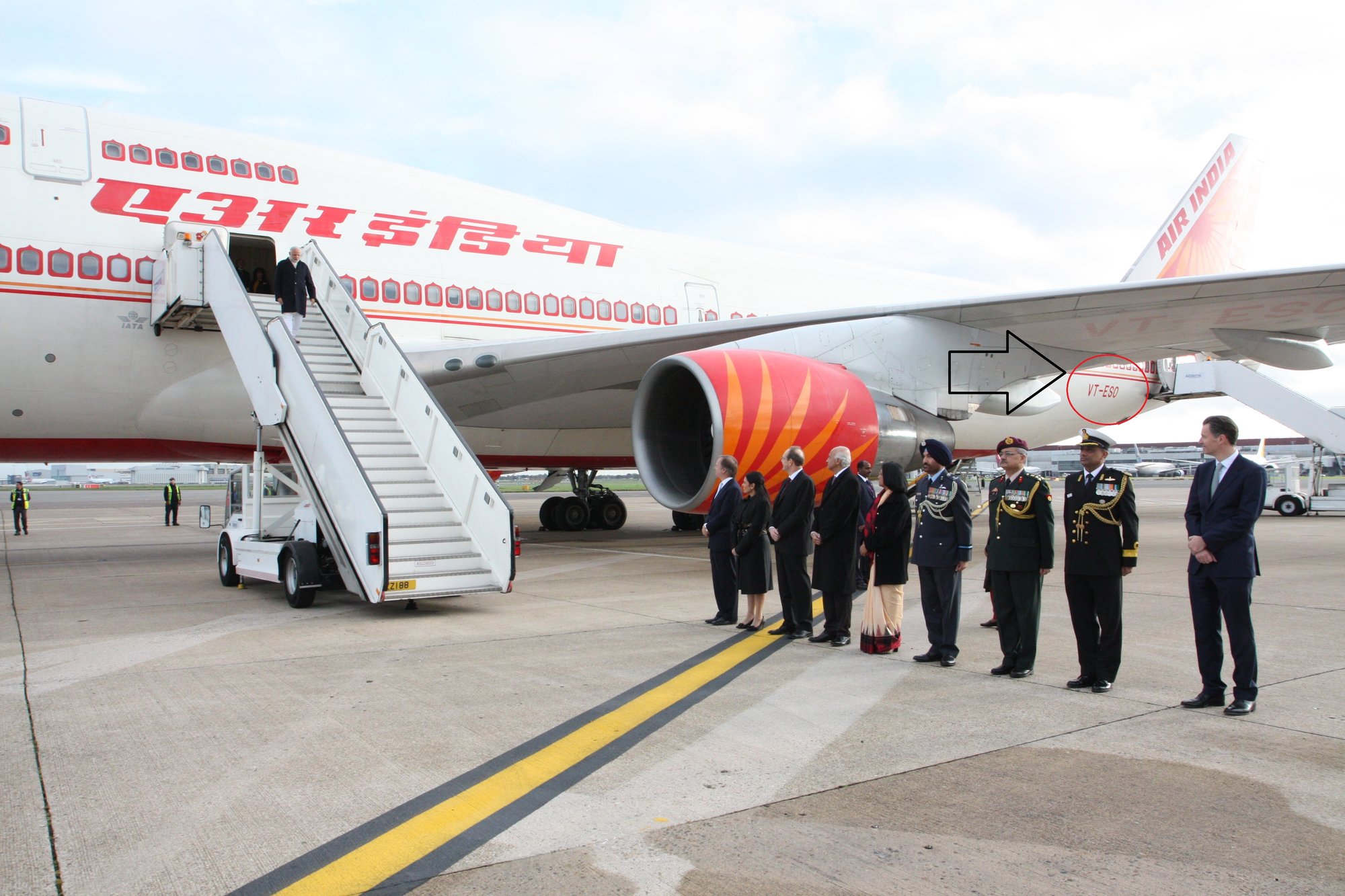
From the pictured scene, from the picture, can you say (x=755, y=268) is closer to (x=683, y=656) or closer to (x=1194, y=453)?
(x=683, y=656)

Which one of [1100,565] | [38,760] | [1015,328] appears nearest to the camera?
[38,760]

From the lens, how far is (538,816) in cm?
292

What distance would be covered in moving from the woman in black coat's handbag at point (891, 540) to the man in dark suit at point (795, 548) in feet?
1.72

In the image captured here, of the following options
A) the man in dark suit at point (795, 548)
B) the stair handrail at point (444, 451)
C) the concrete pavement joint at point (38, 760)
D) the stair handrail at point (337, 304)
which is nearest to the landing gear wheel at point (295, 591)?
the stair handrail at point (444, 451)

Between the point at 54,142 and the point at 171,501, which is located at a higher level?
the point at 54,142

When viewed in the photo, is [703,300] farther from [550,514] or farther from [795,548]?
[795,548]

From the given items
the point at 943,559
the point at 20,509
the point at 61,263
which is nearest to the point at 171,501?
the point at 20,509

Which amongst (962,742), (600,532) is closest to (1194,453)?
(600,532)

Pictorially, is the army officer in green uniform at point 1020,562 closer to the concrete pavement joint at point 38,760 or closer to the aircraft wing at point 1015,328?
the concrete pavement joint at point 38,760

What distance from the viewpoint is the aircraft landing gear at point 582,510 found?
16.3 m

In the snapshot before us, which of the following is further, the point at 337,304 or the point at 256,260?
the point at 256,260

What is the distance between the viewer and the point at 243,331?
8234 mm

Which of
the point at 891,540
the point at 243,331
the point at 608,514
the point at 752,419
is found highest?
the point at 243,331

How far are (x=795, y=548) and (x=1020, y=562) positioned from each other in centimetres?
149
